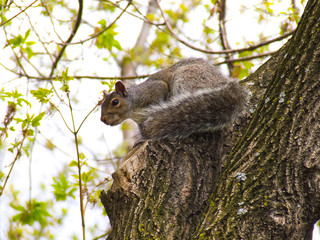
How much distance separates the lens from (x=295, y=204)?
5.17ft

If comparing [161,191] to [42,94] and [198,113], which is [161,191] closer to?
[198,113]

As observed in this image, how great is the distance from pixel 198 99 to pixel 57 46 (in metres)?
1.80

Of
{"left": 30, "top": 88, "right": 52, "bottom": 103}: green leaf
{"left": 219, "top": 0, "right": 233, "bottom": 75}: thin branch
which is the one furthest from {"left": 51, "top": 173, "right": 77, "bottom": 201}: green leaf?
{"left": 219, "top": 0, "right": 233, "bottom": 75}: thin branch

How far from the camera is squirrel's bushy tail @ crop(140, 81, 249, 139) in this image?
2258mm

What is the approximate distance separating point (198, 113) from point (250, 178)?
29.4 inches

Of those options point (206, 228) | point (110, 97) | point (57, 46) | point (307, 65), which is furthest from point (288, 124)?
point (57, 46)

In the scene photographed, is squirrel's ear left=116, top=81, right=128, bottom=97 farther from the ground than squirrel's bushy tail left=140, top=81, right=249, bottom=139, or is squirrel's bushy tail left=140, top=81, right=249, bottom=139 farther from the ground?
squirrel's ear left=116, top=81, right=128, bottom=97

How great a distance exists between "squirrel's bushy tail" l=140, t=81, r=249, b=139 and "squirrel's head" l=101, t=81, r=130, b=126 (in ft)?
3.00

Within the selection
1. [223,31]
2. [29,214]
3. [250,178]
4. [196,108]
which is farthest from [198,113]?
[223,31]

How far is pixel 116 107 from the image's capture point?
11.0 feet

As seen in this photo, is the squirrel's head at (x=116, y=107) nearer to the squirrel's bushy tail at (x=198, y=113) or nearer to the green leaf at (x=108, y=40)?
the green leaf at (x=108, y=40)

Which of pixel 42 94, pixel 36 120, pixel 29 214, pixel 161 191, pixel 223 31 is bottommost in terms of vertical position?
pixel 161 191

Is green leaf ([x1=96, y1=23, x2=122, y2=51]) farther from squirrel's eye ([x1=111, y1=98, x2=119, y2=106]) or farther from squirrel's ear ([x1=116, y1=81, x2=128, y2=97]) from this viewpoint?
squirrel's eye ([x1=111, y1=98, x2=119, y2=106])

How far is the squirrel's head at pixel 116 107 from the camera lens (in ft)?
10.8
